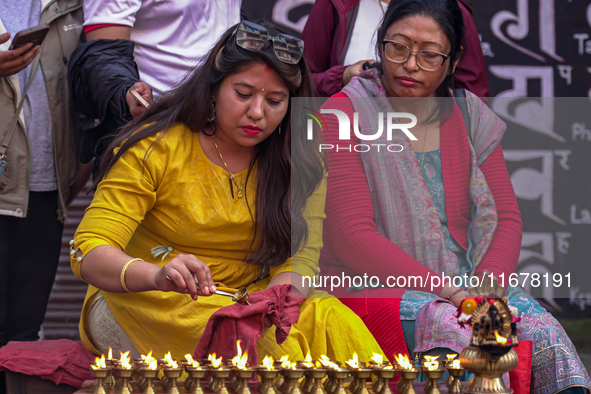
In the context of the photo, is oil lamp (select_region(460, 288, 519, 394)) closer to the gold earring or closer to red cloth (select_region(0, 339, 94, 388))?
the gold earring

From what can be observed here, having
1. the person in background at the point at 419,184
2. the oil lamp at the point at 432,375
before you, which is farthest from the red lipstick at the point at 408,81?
the oil lamp at the point at 432,375

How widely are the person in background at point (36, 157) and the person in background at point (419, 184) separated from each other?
1.16 metres

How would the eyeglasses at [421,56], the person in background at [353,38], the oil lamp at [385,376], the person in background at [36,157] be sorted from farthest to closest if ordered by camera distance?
the person in background at [353,38] → the person in background at [36,157] → the eyeglasses at [421,56] → the oil lamp at [385,376]

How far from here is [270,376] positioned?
1.74 metres

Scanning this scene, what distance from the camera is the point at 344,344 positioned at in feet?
7.18

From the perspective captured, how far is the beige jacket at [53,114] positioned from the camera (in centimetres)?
269

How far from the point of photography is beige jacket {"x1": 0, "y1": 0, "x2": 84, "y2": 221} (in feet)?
8.82

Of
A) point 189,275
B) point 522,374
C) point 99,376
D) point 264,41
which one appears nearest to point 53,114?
point 264,41

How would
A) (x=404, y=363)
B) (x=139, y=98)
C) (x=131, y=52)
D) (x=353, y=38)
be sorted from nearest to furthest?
(x=404, y=363), (x=139, y=98), (x=131, y=52), (x=353, y=38)

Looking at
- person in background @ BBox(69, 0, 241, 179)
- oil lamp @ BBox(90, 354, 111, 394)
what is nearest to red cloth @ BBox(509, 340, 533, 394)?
oil lamp @ BBox(90, 354, 111, 394)

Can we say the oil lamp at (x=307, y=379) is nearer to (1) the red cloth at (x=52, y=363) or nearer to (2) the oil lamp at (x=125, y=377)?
(2) the oil lamp at (x=125, y=377)

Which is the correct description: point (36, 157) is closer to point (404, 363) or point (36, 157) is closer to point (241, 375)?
point (241, 375)

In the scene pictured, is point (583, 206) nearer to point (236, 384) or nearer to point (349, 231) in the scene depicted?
point (349, 231)

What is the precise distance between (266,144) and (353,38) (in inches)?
33.8
